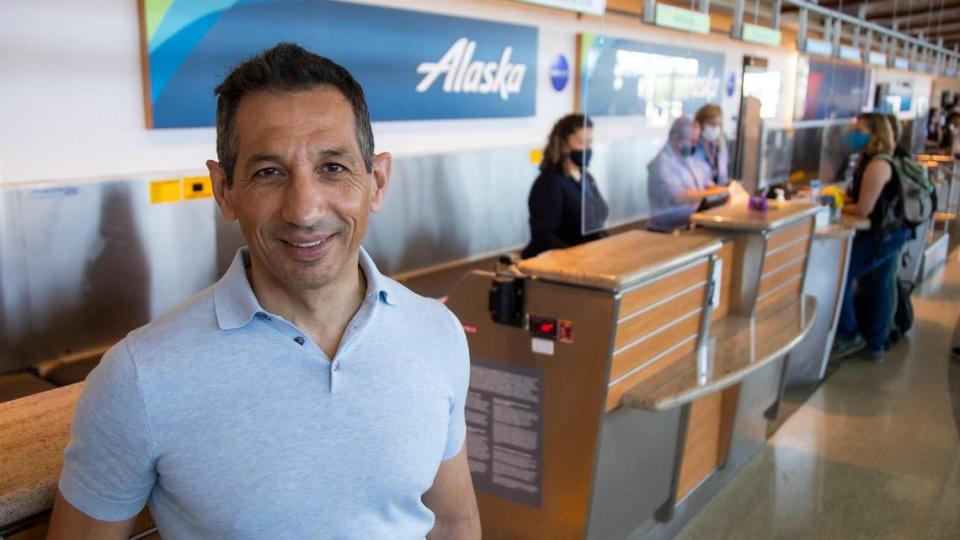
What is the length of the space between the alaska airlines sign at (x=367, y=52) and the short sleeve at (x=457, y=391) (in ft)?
5.51

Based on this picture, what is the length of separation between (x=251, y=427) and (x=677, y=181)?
4430 mm

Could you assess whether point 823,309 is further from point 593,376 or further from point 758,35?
point 593,376

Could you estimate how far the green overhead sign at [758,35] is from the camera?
15.7 feet

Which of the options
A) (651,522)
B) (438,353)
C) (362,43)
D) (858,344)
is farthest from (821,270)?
(438,353)

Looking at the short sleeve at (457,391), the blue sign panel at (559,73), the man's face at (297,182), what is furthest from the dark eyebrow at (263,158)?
the blue sign panel at (559,73)

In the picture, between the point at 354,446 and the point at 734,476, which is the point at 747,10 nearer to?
the point at 734,476

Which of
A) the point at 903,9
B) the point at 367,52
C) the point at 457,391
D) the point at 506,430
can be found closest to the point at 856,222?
the point at 367,52

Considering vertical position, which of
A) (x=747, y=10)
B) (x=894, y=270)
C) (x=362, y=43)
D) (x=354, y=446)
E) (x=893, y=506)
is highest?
(x=747, y=10)

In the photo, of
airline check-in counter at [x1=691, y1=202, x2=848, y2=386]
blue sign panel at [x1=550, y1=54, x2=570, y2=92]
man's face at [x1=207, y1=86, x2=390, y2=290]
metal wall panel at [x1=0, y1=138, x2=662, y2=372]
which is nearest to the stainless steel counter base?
airline check-in counter at [x1=691, y1=202, x2=848, y2=386]

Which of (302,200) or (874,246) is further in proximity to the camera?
(874,246)

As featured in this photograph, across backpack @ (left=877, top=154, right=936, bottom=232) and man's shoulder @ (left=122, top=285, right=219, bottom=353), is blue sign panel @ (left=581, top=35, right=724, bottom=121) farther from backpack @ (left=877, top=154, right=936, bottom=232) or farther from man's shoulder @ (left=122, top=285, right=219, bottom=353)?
man's shoulder @ (left=122, top=285, right=219, bottom=353)

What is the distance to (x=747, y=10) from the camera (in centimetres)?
905

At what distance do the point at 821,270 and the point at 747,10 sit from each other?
16.3 feet

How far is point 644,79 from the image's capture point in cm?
483
